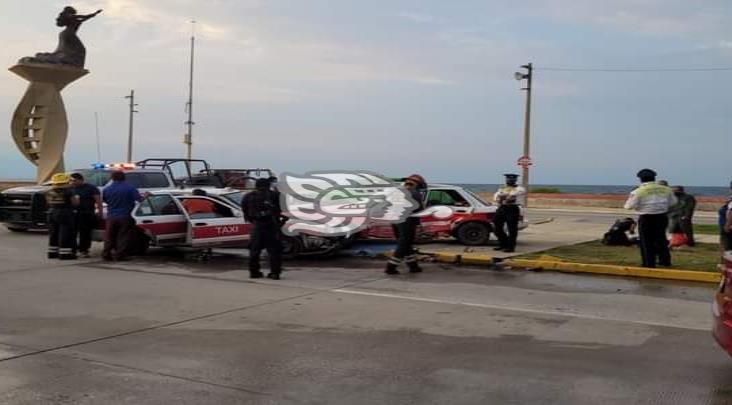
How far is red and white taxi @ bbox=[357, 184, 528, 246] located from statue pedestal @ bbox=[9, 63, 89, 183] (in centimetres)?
1772

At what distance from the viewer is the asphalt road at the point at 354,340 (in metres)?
5.29

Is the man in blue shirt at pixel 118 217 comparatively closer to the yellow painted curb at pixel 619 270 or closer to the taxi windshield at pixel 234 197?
the taxi windshield at pixel 234 197

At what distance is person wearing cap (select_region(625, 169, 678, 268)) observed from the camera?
11.7m

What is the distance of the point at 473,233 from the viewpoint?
1589 centimetres

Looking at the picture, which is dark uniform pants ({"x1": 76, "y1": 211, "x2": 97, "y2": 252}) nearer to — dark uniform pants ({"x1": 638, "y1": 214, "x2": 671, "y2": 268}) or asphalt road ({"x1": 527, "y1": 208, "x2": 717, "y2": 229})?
dark uniform pants ({"x1": 638, "y1": 214, "x2": 671, "y2": 268})

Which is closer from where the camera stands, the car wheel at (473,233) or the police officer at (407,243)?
the police officer at (407,243)

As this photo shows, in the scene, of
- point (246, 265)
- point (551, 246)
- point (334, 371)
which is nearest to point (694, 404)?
point (334, 371)

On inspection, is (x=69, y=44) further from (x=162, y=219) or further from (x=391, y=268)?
(x=391, y=268)

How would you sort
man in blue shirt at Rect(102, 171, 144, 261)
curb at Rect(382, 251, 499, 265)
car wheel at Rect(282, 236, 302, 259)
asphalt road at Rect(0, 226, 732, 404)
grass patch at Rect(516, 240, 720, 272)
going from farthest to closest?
car wheel at Rect(282, 236, 302, 259)
man in blue shirt at Rect(102, 171, 144, 261)
curb at Rect(382, 251, 499, 265)
grass patch at Rect(516, 240, 720, 272)
asphalt road at Rect(0, 226, 732, 404)

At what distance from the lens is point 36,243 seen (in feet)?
51.9

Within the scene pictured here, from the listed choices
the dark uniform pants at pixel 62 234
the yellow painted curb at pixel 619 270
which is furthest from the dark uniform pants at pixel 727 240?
→ the dark uniform pants at pixel 62 234

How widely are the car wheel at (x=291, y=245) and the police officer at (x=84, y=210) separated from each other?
11.7ft

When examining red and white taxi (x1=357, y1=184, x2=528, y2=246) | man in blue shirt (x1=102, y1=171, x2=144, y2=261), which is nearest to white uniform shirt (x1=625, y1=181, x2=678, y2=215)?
red and white taxi (x1=357, y1=184, x2=528, y2=246)

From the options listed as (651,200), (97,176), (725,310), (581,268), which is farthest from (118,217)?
(725,310)
